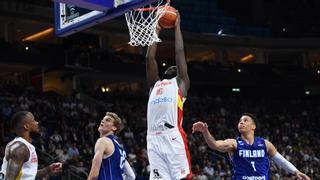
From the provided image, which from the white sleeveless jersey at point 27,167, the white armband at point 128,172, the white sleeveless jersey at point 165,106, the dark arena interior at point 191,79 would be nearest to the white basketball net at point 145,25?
the white sleeveless jersey at point 165,106

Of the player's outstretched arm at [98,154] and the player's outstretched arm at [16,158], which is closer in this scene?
the player's outstretched arm at [16,158]

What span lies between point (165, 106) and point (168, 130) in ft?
0.82

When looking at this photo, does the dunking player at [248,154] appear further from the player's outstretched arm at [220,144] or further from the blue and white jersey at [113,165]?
the blue and white jersey at [113,165]

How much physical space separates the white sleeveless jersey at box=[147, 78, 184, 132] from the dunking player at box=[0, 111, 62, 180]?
44.9 inches

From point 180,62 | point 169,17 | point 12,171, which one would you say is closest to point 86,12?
point 169,17

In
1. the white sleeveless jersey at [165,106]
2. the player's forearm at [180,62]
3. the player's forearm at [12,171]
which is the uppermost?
the player's forearm at [180,62]

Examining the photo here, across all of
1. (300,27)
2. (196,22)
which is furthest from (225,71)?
(300,27)

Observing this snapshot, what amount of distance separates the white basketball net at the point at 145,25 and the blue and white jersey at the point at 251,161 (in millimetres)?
1768

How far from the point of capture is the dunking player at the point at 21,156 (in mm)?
5457

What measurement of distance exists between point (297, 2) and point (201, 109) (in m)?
10.4

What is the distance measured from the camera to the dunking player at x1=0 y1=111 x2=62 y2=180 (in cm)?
546

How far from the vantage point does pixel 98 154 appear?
6.23 m

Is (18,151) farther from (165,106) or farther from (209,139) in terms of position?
(209,139)

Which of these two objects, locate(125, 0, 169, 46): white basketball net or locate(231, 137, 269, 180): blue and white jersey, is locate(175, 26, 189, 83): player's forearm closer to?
locate(125, 0, 169, 46): white basketball net
